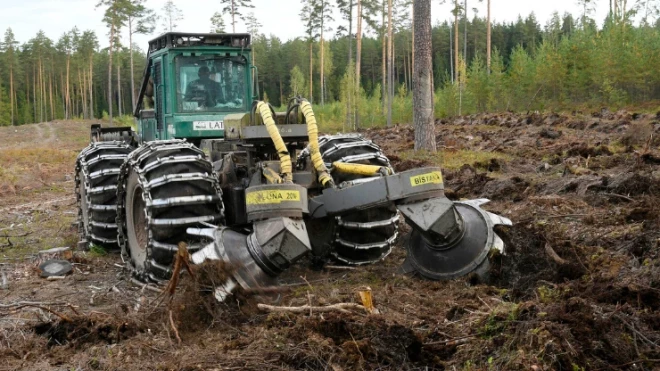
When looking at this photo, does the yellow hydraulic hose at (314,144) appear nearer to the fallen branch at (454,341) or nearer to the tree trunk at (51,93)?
the fallen branch at (454,341)

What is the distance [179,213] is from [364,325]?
7.79ft

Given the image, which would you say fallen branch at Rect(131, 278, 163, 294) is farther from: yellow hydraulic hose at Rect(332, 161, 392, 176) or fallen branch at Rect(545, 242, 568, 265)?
fallen branch at Rect(545, 242, 568, 265)

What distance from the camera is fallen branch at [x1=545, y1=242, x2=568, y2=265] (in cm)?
551

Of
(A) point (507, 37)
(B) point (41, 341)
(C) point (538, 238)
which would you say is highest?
(A) point (507, 37)

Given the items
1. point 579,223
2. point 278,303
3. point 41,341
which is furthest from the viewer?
point 579,223

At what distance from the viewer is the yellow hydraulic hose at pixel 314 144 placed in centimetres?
623

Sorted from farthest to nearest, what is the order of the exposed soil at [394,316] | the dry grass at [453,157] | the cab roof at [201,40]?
1. the dry grass at [453,157]
2. the cab roof at [201,40]
3. the exposed soil at [394,316]

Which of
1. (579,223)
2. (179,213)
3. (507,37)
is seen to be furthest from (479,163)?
(507,37)

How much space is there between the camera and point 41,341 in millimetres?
4770

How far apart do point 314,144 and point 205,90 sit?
2.88 meters

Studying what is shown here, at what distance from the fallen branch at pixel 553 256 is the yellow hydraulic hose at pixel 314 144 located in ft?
6.36

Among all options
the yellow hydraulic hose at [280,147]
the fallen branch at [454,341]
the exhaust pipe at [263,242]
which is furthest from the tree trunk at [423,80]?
the fallen branch at [454,341]

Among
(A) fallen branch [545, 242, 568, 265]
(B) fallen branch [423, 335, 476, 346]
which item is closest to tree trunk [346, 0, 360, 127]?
(A) fallen branch [545, 242, 568, 265]

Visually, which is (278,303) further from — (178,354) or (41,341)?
(41,341)
